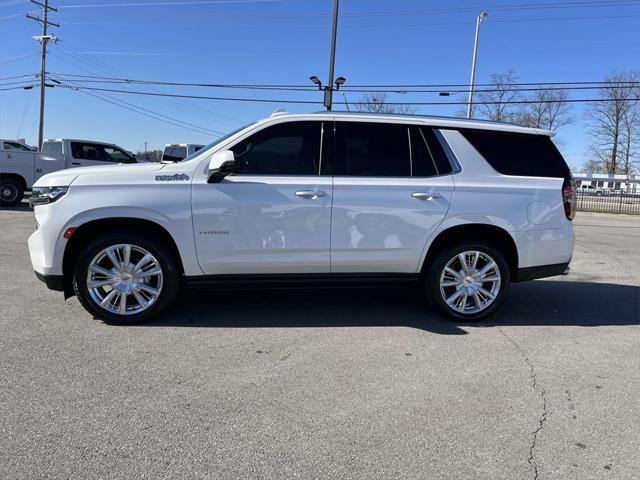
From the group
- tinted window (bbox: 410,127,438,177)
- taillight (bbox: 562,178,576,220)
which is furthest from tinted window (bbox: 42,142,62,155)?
taillight (bbox: 562,178,576,220)

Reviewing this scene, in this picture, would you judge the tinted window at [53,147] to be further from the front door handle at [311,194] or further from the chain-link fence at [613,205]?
the chain-link fence at [613,205]

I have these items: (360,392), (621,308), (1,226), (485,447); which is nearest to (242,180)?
(360,392)

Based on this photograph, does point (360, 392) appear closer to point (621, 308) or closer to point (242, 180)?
point (242, 180)

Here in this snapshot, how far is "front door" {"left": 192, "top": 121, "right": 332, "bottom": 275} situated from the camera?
4.55 metres

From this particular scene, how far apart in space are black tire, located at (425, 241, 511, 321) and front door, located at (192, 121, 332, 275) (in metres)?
1.09

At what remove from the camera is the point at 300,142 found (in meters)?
4.79

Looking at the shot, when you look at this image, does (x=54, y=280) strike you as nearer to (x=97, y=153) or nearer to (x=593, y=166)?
(x=97, y=153)

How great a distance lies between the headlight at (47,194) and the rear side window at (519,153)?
12.6 ft

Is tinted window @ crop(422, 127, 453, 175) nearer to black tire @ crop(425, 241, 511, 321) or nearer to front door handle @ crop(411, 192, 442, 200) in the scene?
front door handle @ crop(411, 192, 442, 200)

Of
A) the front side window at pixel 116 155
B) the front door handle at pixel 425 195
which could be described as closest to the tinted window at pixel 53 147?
the front side window at pixel 116 155

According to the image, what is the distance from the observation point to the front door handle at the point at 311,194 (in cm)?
461

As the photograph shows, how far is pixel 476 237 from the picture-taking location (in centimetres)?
509

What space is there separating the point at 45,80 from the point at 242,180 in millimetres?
38925

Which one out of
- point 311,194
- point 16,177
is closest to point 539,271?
point 311,194
